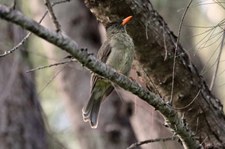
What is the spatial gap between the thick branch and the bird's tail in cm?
102

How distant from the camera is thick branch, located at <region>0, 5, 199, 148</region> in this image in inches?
78.0

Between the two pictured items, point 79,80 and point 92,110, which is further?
point 79,80

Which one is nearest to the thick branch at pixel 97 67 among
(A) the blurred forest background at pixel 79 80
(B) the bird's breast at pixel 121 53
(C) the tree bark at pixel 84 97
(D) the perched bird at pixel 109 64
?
(B) the bird's breast at pixel 121 53

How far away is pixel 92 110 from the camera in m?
3.97

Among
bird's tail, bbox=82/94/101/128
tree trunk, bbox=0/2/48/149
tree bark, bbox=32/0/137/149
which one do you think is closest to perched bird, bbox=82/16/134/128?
bird's tail, bbox=82/94/101/128

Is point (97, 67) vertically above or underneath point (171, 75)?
underneath

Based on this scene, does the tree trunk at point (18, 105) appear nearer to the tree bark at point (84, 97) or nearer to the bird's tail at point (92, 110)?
the tree bark at point (84, 97)

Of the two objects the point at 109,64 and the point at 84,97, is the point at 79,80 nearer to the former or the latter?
the point at 84,97

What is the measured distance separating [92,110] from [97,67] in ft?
5.03

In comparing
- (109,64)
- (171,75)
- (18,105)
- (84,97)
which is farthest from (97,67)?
(84,97)

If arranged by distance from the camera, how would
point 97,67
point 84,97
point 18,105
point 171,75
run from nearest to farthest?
point 97,67
point 171,75
point 18,105
point 84,97

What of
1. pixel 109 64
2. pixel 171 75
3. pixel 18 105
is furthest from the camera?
pixel 18 105

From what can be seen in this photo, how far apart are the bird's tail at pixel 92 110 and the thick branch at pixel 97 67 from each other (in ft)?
3.35

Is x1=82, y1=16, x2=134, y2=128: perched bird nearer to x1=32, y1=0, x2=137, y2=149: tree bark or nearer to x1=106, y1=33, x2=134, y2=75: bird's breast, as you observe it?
x1=106, y1=33, x2=134, y2=75: bird's breast
